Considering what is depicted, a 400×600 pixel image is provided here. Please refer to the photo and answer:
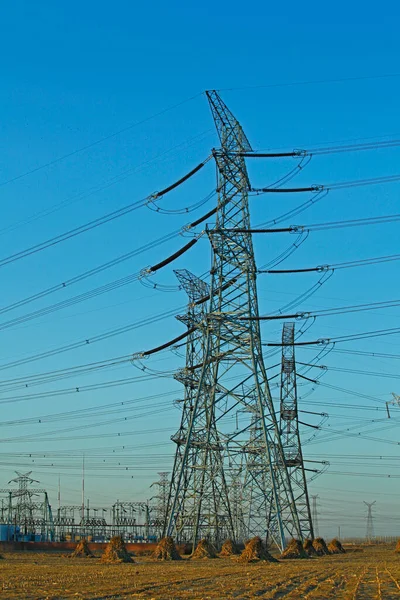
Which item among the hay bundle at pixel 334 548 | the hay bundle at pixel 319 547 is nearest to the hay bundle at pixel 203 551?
the hay bundle at pixel 319 547

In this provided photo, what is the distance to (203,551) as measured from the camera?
4084cm

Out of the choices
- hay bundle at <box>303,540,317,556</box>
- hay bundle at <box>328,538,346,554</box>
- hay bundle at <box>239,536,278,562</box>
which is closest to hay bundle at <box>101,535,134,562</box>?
hay bundle at <box>239,536,278,562</box>

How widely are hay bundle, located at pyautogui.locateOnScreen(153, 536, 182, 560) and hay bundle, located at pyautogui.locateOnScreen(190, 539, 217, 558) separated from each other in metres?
1.87

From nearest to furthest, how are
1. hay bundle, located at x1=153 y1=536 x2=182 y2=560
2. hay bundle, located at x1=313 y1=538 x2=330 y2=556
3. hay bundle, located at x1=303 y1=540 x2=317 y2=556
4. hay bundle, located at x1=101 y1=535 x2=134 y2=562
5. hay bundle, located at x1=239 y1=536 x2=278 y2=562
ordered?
hay bundle, located at x1=239 y1=536 x2=278 y2=562 → hay bundle, located at x1=101 y1=535 x2=134 y2=562 → hay bundle, located at x1=153 y1=536 x2=182 y2=560 → hay bundle, located at x1=303 y1=540 x2=317 y2=556 → hay bundle, located at x1=313 y1=538 x2=330 y2=556

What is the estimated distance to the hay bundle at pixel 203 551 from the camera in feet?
133

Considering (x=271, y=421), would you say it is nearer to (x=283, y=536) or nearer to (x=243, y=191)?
(x=283, y=536)

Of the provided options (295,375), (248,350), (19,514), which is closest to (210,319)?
(248,350)

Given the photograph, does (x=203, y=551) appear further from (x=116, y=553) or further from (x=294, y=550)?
(x=294, y=550)

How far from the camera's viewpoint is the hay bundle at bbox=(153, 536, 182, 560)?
38575mm

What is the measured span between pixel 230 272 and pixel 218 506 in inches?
675

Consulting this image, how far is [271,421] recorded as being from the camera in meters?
40.1

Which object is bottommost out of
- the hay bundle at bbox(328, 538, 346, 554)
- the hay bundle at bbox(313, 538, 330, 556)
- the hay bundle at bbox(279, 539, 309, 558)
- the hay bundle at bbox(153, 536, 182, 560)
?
the hay bundle at bbox(328, 538, 346, 554)

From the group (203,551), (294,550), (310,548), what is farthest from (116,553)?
(310,548)

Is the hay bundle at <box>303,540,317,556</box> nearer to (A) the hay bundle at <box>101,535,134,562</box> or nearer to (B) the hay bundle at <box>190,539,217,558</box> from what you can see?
(B) the hay bundle at <box>190,539,217,558</box>
